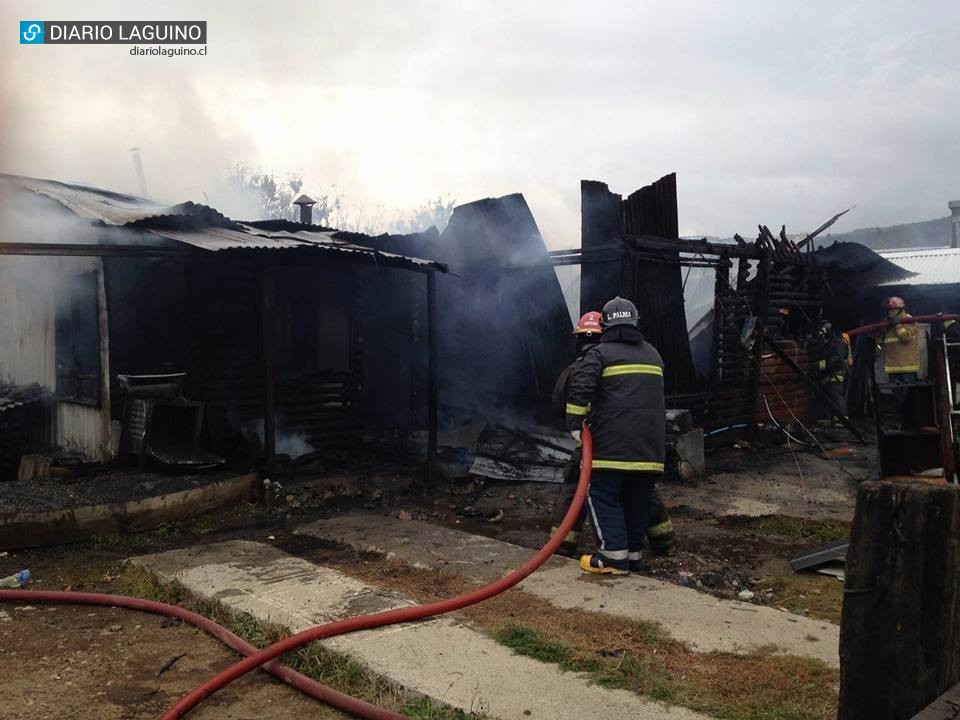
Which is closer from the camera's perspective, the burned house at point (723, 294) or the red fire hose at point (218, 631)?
the red fire hose at point (218, 631)

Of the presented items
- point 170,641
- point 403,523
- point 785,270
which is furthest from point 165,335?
point 785,270

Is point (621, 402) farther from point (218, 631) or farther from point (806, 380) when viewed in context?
point (806, 380)

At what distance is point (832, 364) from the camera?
12414 mm

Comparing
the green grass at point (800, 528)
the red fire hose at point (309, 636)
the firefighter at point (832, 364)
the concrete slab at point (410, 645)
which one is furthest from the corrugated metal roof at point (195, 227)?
the firefighter at point (832, 364)

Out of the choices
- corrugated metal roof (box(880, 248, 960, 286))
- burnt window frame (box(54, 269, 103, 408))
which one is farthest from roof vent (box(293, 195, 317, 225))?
corrugated metal roof (box(880, 248, 960, 286))

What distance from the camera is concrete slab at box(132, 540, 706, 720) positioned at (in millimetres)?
3178

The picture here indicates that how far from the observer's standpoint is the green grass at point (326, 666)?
10.5 feet

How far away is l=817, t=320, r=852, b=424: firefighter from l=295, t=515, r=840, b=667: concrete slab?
8481mm

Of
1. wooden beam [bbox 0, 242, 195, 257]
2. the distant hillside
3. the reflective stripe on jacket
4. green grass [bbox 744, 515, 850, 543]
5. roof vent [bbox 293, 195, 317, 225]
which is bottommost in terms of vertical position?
green grass [bbox 744, 515, 850, 543]

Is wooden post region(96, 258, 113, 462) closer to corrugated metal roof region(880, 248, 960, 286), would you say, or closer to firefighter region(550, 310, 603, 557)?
firefighter region(550, 310, 603, 557)

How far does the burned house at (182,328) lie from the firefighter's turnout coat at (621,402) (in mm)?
3337

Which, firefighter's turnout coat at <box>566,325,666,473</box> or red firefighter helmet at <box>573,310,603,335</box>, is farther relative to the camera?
red firefighter helmet at <box>573,310,603,335</box>

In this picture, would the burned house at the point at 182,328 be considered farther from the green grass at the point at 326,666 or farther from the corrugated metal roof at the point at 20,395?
the green grass at the point at 326,666

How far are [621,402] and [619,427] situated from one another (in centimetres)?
18
